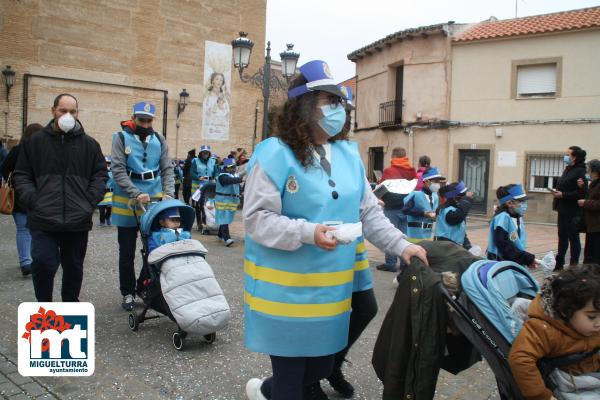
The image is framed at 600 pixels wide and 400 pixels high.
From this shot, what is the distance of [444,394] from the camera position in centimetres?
369

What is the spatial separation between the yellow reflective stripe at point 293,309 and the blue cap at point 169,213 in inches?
94.1

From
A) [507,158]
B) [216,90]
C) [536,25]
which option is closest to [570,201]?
[507,158]

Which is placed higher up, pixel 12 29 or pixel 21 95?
pixel 12 29

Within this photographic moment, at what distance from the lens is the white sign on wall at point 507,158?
18.9 meters

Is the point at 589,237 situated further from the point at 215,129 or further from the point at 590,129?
the point at 215,129

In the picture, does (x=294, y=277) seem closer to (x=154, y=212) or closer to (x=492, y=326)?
(x=492, y=326)

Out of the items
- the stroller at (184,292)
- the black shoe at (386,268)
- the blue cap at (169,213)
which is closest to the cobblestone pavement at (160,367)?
the stroller at (184,292)

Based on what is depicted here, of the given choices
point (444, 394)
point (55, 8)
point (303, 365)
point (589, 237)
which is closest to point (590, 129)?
point (589, 237)

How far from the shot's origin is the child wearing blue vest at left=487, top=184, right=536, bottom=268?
498 cm

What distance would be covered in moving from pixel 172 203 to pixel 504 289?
3083mm

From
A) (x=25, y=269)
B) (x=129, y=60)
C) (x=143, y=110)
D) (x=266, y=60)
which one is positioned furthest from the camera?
(x=129, y=60)

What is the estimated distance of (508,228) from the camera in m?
Answer: 5.09

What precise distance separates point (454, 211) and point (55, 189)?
4187mm

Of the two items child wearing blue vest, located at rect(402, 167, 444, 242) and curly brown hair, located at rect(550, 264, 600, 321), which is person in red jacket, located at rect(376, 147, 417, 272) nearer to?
child wearing blue vest, located at rect(402, 167, 444, 242)
